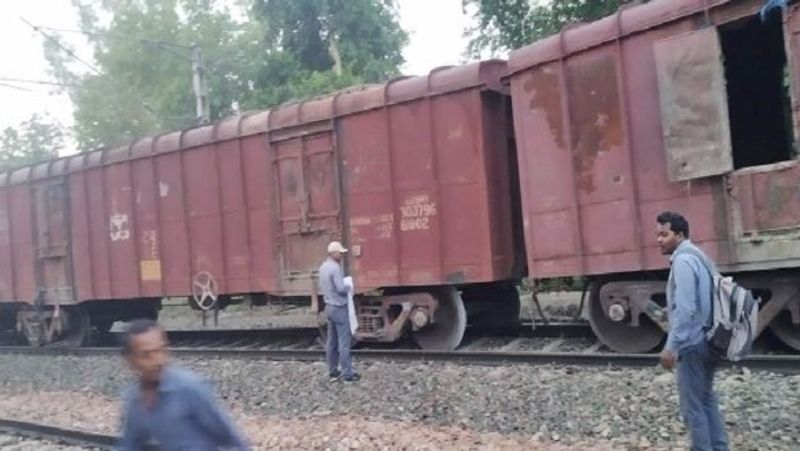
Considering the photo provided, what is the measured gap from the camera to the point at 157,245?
1377cm

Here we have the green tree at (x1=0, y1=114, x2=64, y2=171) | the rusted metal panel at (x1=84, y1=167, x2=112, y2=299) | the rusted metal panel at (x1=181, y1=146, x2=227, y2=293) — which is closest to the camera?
the rusted metal panel at (x1=181, y1=146, x2=227, y2=293)

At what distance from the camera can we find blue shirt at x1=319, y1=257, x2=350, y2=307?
30.2 ft

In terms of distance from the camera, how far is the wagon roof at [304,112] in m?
10.1

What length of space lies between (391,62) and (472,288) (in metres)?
21.7

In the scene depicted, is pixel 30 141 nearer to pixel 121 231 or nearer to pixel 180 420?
pixel 121 231

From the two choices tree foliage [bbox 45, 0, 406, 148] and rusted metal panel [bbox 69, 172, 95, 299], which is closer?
rusted metal panel [bbox 69, 172, 95, 299]

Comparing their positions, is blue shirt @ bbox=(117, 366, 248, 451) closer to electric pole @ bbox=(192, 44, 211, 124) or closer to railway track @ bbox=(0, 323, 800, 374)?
railway track @ bbox=(0, 323, 800, 374)

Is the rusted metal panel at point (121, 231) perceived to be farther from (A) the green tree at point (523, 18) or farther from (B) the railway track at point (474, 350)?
(A) the green tree at point (523, 18)

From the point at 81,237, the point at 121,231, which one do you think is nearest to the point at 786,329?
the point at 121,231

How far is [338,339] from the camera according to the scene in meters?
9.10

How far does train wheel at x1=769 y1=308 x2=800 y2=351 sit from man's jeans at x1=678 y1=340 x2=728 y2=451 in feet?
12.5

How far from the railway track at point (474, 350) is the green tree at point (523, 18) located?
8820 mm

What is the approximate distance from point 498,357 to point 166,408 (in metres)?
6.21

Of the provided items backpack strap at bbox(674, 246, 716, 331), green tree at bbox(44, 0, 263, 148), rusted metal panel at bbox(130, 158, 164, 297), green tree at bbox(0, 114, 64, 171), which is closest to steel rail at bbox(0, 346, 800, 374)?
rusted metal panel at bbox(130, 158, 164, 297)
